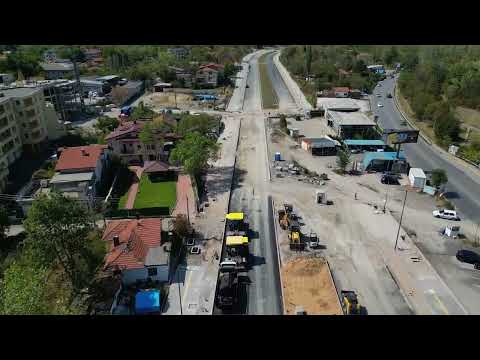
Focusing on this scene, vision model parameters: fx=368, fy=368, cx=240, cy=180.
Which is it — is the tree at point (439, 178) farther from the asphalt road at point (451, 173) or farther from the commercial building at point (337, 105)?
the commercial building at point (337, 105)

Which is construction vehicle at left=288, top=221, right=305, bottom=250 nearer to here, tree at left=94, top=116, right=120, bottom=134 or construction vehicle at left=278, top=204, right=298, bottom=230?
construction vehicle at left=278, top=204, right=298, bottom=230

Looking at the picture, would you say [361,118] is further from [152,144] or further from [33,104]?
[33,104]


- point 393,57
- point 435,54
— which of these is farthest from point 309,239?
point 393,57

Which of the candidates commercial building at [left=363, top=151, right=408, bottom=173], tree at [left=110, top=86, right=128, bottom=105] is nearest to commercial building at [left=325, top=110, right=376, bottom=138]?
commercial building at [left=363, top=151, right=408, bottom=173]

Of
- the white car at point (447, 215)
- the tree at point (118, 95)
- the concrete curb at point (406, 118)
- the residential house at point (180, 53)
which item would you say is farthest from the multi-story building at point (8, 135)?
the residential house at point (180, 53)
